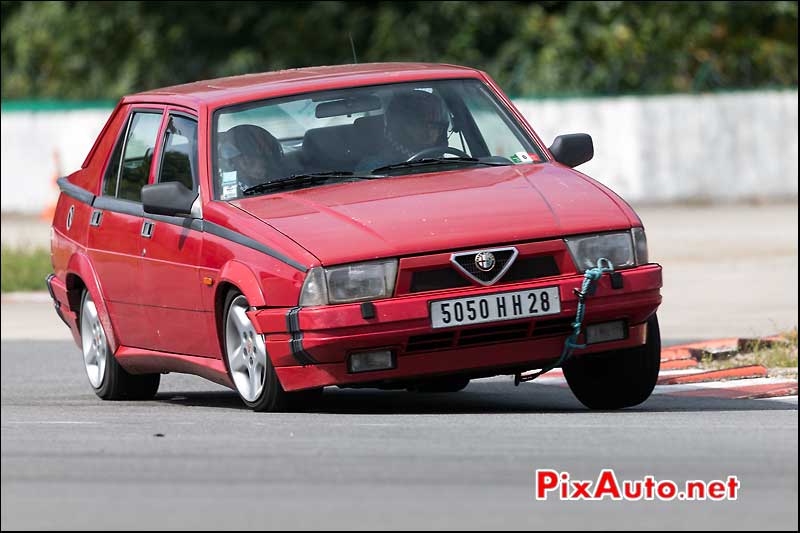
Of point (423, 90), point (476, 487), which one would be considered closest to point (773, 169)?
point (423, 90)

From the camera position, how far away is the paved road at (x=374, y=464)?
5500mm

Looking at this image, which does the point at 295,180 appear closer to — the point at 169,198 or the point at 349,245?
the point at 169,198

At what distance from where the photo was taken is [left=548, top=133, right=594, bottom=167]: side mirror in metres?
9.02

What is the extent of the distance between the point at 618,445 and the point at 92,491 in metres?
1.94

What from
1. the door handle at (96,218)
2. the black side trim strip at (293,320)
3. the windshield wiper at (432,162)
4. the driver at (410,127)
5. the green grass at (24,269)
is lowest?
the green grass at (24,269)

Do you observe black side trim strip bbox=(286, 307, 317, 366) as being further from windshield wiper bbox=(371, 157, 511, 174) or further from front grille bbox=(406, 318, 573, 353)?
windshield wiper bbox=(371, 157, 511, 174)

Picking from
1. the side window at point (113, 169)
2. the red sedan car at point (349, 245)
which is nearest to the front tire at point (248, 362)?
the red sedan car at point (349, 245)

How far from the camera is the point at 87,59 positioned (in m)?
31.4

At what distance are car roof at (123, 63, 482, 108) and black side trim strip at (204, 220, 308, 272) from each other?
85 centimetres

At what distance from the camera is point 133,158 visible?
9750mm

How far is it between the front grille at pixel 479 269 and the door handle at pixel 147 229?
206 cm

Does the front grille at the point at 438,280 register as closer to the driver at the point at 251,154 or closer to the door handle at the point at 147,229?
the driver at the point at 251,154

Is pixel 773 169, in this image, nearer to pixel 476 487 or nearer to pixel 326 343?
pixel 326 343

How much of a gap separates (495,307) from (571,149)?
1.60 metres
